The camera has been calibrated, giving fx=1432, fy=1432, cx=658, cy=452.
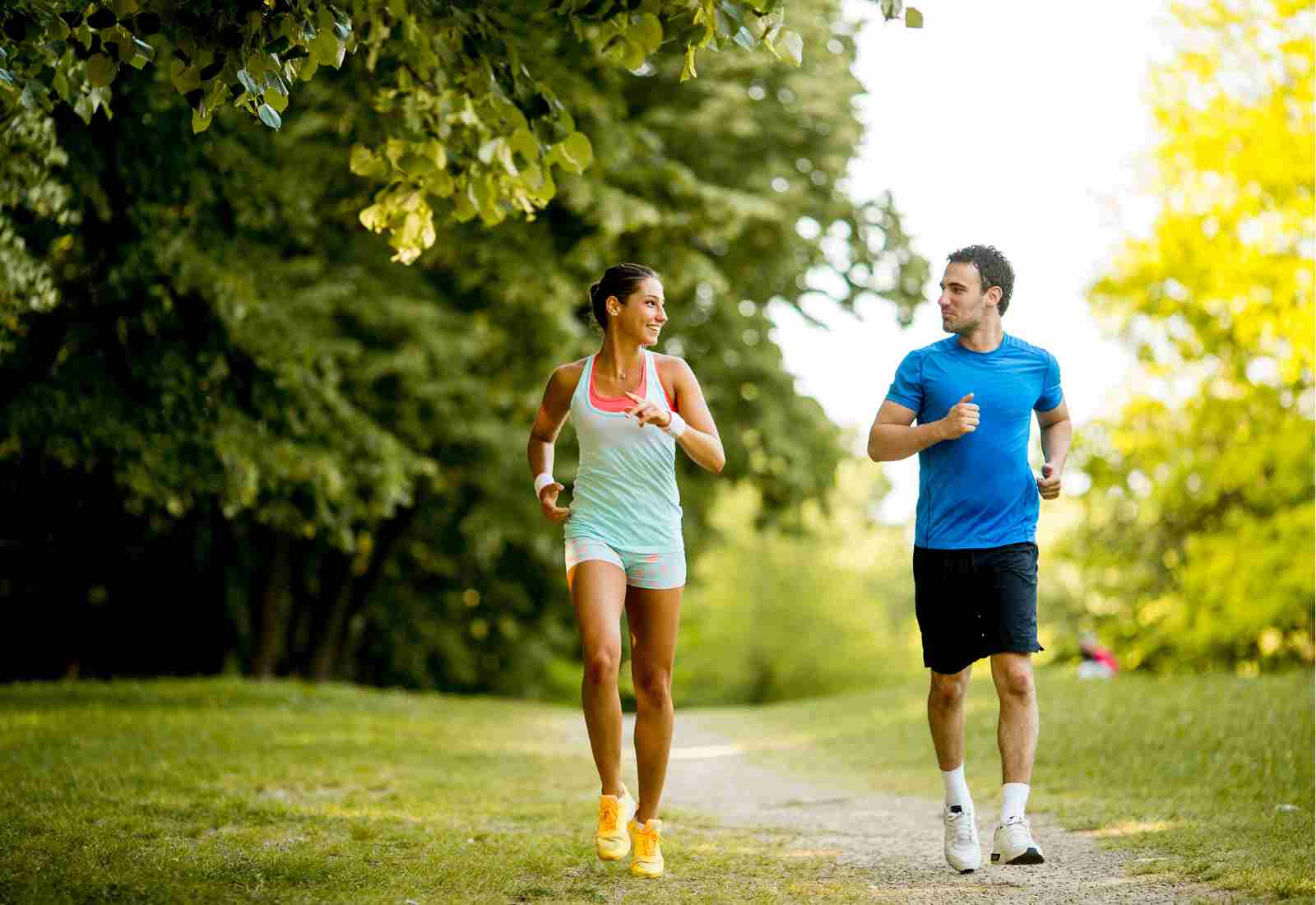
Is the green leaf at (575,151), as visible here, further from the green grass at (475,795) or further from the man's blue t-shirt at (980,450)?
the green grass at (475,795)

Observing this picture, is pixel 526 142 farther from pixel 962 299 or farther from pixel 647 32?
pixel 962 299

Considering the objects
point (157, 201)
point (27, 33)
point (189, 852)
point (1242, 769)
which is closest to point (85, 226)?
point (157, 201)

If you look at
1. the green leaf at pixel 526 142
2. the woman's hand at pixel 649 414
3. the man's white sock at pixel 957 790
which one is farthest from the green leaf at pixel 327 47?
the man's white sock at pixel 957 790

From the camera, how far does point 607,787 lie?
5.81 m

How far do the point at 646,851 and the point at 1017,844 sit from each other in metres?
1.49

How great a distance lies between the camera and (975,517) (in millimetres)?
5844

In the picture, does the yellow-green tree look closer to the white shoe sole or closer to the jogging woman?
the white shoe sole

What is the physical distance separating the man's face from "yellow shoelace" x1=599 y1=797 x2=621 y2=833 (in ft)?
7.76

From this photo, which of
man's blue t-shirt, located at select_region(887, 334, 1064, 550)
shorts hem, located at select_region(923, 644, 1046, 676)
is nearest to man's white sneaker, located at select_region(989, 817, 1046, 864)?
shorts hem, located at select_region(923, 644, 1046, 676)

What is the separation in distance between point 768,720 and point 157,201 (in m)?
10.6

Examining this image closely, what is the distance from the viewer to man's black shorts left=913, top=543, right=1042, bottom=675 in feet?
18.9

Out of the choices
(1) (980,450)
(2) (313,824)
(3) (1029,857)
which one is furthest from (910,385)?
(2) (313,824)

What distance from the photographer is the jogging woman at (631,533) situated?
5680mm

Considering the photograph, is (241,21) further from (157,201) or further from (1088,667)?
(1088,667)
